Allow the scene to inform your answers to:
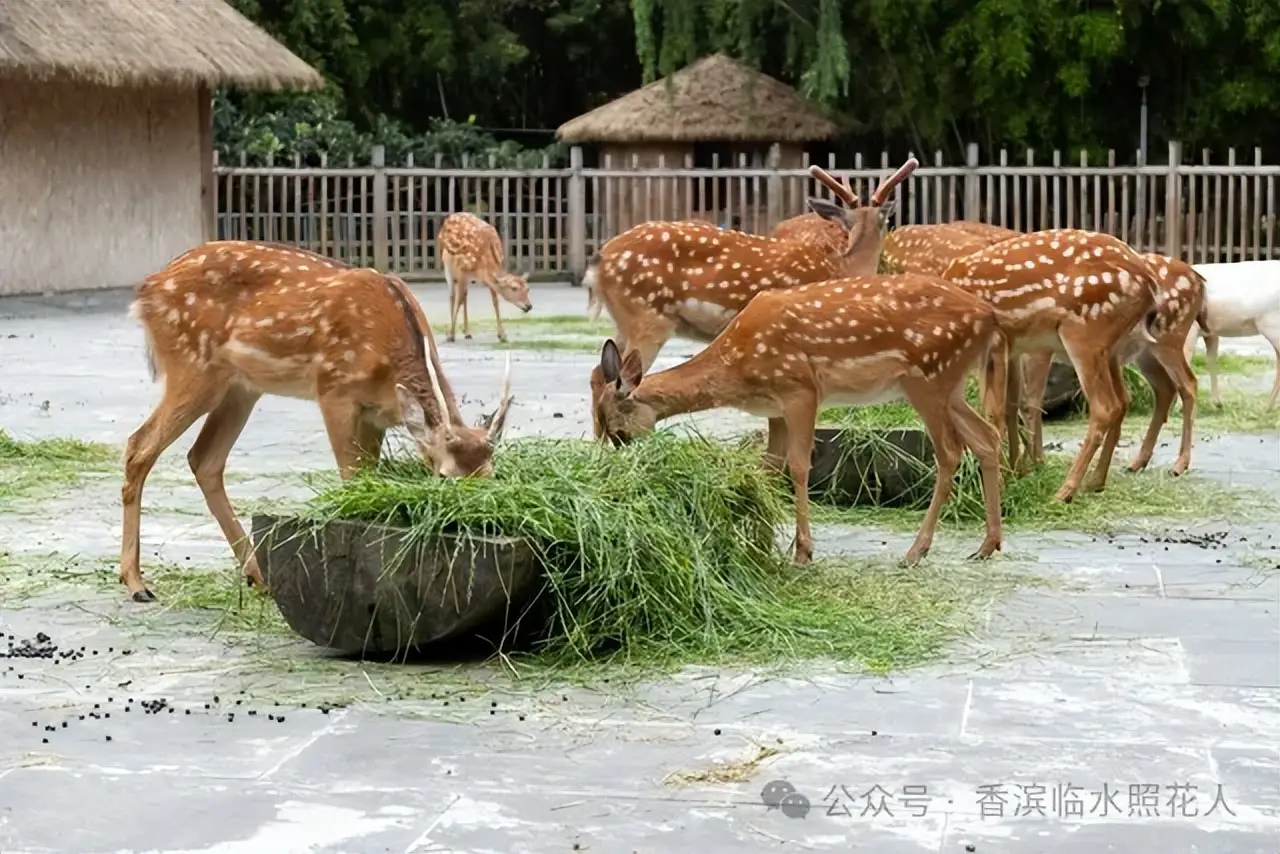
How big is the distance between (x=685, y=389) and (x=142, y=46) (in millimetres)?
16351

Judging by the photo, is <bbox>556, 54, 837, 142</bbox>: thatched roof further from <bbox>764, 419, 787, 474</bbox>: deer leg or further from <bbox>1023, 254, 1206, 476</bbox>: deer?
<bbox>764, 419, 787, 474</bbox>: deer leg

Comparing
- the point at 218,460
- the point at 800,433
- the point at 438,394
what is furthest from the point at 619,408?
the point at 218,460

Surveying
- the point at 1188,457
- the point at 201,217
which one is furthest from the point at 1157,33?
the point at 1188,457

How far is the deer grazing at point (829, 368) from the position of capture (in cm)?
789

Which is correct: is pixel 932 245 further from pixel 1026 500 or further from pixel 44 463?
pixel 44 463

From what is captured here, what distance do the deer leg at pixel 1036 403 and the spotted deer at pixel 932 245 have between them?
134 centimetres

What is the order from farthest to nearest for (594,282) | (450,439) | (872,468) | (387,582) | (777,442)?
1. (594,282)
2. (872,468)
3. (777,442)
4. (450,439)
5. (387,582)

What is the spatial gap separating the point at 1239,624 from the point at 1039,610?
0.69 m

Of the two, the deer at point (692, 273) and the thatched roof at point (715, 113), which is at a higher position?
the thatched roof at point (715, 113)

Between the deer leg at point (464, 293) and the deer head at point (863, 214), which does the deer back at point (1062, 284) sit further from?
the deer leg at point (464, 293)

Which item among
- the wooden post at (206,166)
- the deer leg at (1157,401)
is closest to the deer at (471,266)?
the wooden post at (206,166)

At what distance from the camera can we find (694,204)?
2750 cm

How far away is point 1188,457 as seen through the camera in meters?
10.6

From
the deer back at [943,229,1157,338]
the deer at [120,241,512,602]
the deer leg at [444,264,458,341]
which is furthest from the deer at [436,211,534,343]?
the deer at [120,241,512,602]
